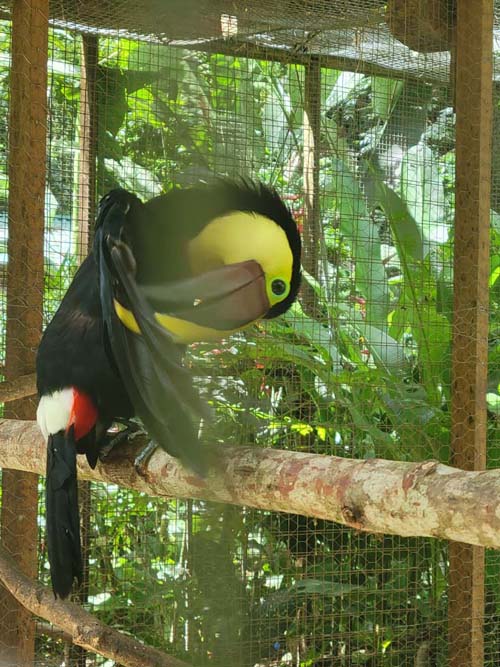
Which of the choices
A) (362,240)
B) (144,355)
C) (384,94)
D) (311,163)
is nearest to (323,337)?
(362,240)

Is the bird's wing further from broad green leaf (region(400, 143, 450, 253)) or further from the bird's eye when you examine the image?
broad green leaf (region(400, 143, 450, 253))

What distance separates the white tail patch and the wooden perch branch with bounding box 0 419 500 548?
5.9 inches

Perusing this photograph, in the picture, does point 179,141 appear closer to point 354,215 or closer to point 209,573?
point 209,573

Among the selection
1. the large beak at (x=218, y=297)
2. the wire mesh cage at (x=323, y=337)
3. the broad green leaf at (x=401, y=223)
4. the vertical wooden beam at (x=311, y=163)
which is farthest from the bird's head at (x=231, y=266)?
the broad green leaf at (x=401, y=223)

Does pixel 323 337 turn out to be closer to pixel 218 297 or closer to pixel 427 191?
pixel 427 191

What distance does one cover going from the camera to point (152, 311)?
584mm

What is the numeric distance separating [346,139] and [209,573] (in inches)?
65.7

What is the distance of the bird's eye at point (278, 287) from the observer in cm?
80

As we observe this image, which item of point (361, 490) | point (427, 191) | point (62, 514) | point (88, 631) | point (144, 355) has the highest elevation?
point (427, 191)

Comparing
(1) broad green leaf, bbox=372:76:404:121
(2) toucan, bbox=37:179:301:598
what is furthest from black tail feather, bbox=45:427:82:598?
(1) broad green leaf, bbox=372:76:404:121

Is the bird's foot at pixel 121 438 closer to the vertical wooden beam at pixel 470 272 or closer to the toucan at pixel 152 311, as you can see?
the toucan at pixel 152 311

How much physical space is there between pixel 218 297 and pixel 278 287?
23 centimetres

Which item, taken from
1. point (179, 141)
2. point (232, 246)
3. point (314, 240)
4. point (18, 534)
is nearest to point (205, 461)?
point (179, 141)

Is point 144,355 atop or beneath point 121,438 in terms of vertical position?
atop
